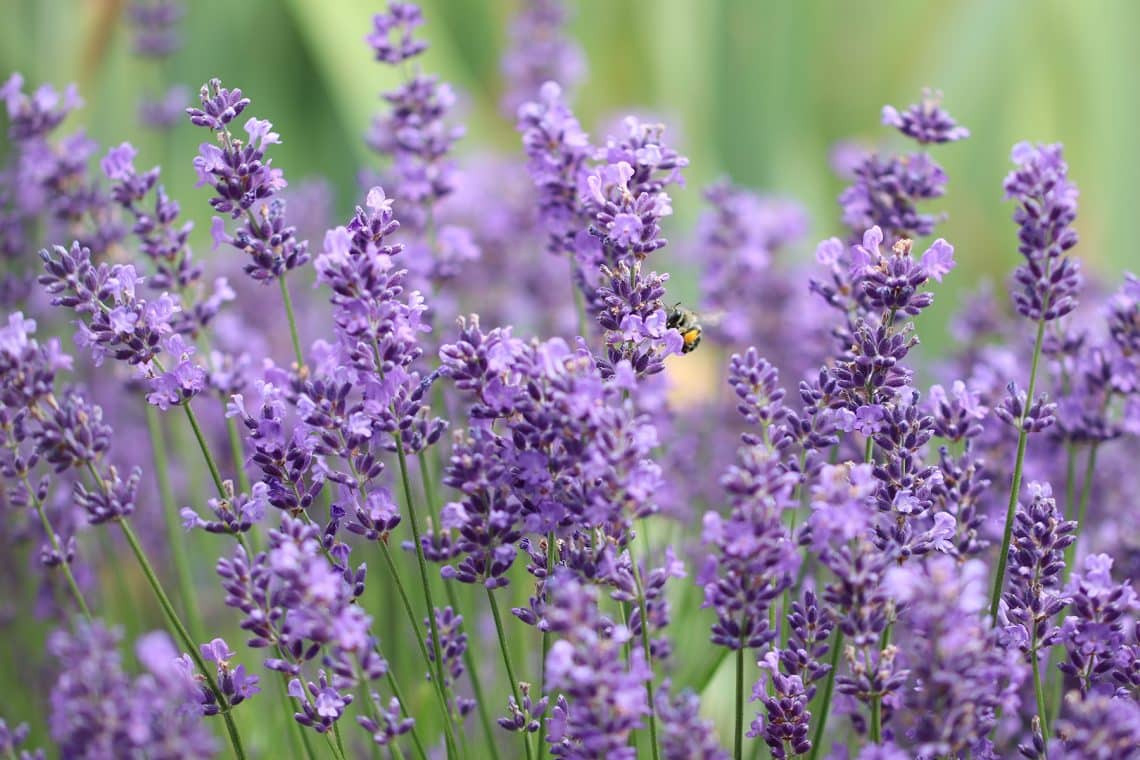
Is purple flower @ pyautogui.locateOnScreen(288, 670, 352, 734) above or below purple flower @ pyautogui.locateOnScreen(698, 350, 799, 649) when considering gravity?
below

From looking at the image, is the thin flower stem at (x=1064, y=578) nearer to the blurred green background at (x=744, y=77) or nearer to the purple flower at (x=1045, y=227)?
the purple flower at (x=1045, y=227)

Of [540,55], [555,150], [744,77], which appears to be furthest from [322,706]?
[744,77]

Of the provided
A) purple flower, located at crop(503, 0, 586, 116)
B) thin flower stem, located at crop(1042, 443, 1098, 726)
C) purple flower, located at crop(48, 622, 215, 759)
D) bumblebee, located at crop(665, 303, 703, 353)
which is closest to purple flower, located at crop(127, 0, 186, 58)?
purple flower, located at crop(503, 0, 586, 116)

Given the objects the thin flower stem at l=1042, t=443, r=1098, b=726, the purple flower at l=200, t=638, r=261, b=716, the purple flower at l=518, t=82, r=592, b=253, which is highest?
the purple flower at l=518, t=82, r=592, b=253

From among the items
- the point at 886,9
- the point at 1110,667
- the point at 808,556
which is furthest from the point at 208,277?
the point at 886,9

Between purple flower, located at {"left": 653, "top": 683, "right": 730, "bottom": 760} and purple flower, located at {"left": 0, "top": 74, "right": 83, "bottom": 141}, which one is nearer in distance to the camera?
purple flower, located at {"left": 653, "top": 683, "right": 730, "bottom": 760}

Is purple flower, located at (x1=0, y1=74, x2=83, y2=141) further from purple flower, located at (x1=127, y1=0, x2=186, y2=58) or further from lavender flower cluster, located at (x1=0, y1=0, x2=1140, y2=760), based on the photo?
purple flower, located at (x1=127, y1=0, x2=186, y2=58)

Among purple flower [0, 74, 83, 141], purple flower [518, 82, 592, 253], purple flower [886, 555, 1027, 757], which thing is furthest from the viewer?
purple flower [0, 74, 83, 141]

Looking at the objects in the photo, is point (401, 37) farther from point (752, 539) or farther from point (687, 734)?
point (687, 734)
